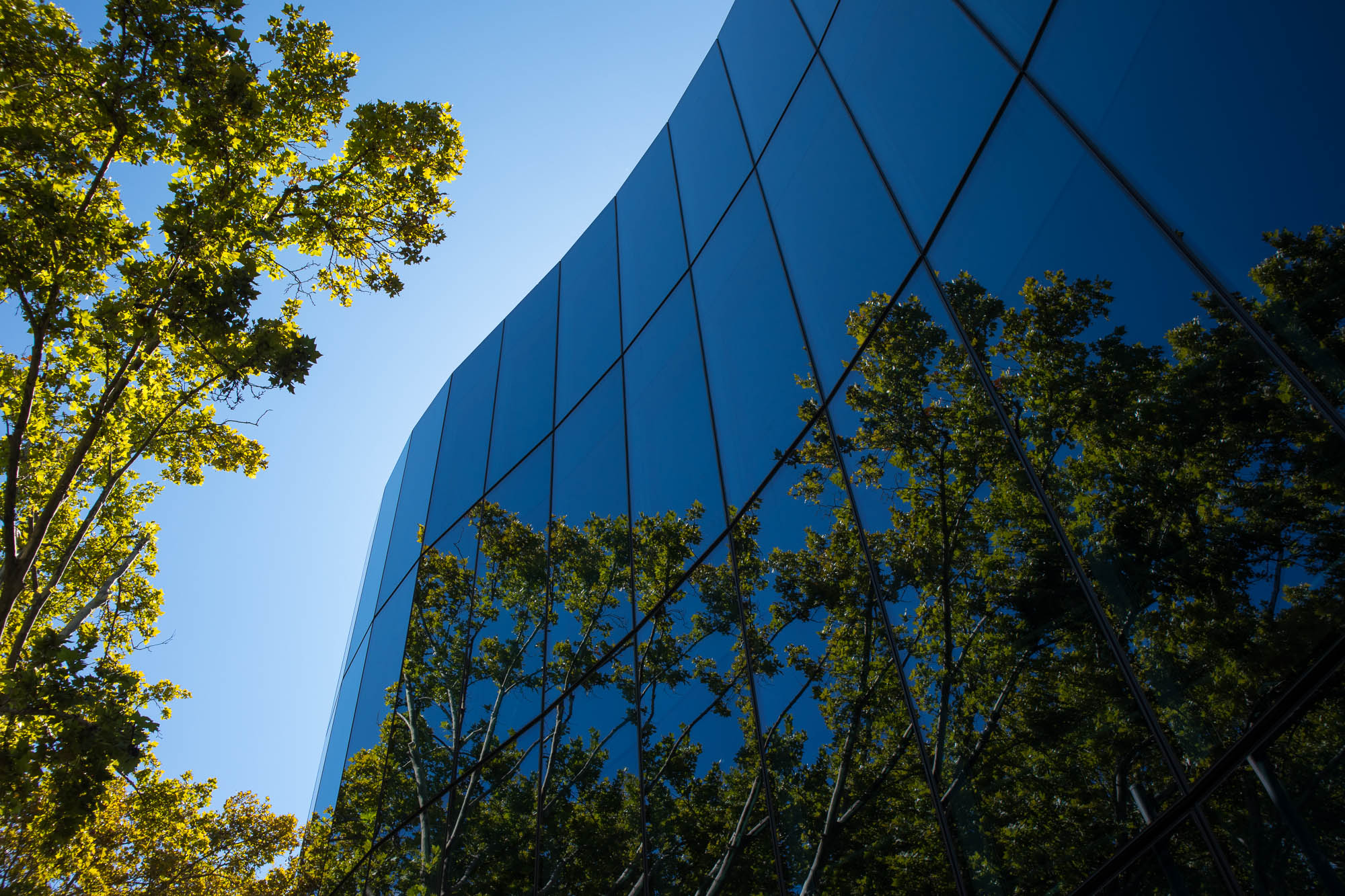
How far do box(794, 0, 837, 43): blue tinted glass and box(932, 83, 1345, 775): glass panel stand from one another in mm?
3779

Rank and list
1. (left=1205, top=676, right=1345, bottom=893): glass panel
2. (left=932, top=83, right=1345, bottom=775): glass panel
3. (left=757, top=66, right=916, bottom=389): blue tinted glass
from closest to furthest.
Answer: (left=1205, top=676, right=1345, bottom=893): glass panel, (left=932, top=83, right=1345, bottom=775): glass panel, (left=757, top=66, right=916, bottom=389): blue tinted glass

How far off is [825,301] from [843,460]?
1.53m

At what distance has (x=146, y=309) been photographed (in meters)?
8.41

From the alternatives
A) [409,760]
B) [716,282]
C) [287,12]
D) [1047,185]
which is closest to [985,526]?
[1047,185]

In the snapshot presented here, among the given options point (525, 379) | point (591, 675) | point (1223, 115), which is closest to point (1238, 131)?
point (1223, 115)

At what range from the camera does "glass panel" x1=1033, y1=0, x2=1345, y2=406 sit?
9.65 feet

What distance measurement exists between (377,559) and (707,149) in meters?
11.9

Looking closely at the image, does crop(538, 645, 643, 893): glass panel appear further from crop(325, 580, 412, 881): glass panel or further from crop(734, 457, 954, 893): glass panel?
crop(325, 580, 412, 881): glass panel

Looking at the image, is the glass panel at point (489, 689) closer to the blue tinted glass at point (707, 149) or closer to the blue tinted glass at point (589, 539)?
the blue tinted glass at point (589, 539)

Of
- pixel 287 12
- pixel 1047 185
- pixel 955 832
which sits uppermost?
pixel 287 12

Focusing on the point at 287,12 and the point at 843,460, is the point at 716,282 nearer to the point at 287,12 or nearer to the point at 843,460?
the point at 843,460

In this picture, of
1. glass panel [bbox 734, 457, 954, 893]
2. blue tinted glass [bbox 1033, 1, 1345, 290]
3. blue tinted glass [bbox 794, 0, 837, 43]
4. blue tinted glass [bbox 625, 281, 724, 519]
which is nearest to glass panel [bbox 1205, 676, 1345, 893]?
glass panel [bbox 734, 457, 954, 893]

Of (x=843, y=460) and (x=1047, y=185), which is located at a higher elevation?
(x=1047, y=185)

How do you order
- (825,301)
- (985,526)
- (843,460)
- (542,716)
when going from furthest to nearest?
(542,716), (825,301), (843,460), (985,526)
